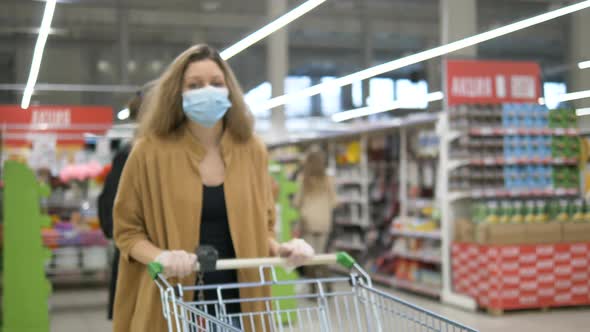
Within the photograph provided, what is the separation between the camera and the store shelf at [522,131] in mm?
7320

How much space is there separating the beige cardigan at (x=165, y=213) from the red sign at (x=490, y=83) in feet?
18.2

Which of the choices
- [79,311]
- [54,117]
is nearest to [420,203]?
[79,311]

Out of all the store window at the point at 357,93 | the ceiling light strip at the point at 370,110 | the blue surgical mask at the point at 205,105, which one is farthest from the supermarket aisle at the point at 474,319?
the store window at the point at 357,93

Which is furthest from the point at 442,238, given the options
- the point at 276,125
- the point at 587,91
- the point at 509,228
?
the point at 276,125

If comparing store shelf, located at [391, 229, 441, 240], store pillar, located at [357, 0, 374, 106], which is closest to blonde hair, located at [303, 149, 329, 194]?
store shelf, located at [391, 229, 441, 240]

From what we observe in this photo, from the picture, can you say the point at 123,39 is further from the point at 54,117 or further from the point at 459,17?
the point at 459,17

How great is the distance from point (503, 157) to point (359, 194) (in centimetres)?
318

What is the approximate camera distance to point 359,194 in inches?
407

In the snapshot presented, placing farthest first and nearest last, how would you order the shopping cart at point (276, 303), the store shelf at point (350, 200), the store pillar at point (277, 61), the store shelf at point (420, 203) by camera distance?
the store pillar at point (277, 61), the store shelf at point (350, 200), the store shelf at point (420, 203), the shopping cart at point (276, 303)

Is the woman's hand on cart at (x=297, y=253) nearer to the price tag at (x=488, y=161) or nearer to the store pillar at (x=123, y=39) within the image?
the price tag at (x=488, y=161)

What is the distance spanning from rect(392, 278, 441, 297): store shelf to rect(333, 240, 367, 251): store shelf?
1.08m

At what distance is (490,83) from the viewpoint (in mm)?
7664

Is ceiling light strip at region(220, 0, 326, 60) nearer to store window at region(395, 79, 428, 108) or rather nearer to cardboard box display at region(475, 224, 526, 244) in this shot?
cardboard box display at region(475, 224, 526, 244)

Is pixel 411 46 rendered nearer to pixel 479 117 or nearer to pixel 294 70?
pixel 294 70
